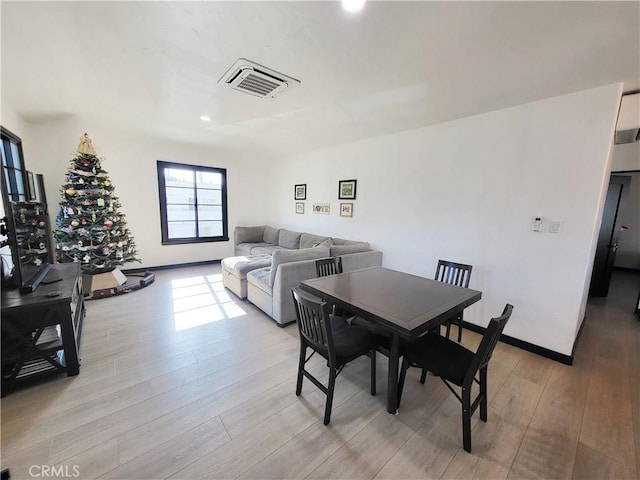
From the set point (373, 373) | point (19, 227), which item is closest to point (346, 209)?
point (373, 373)

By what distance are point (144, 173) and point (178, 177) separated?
60 centimetres

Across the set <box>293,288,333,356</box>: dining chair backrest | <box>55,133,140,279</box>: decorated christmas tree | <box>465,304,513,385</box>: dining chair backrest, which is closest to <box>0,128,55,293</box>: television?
<box>55,133,140,279</box>: decorated christmas tree

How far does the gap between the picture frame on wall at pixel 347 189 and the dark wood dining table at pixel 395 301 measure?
85.7 inches

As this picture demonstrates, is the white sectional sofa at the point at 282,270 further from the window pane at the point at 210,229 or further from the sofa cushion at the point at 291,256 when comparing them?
the window pane at the point at 210,229

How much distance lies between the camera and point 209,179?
5.71 m

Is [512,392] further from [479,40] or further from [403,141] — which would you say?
[403,141]

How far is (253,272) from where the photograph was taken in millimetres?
3521

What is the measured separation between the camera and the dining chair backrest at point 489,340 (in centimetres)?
135

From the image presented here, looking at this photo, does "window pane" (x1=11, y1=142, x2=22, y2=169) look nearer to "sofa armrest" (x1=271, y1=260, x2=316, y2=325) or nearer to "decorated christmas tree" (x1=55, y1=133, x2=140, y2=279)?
"decorated christmas tree" (x1=55, y1=133, x2=140, y2=279)

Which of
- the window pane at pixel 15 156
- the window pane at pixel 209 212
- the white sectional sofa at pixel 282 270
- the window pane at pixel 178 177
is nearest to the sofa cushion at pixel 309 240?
the white sectional sofa at pixel 282 270

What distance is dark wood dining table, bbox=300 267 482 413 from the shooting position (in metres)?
1.56

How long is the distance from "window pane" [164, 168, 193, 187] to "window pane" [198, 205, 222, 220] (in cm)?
58

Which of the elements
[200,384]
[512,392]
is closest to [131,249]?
[200,384]

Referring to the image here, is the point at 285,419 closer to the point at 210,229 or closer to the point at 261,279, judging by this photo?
the point at 261,279
